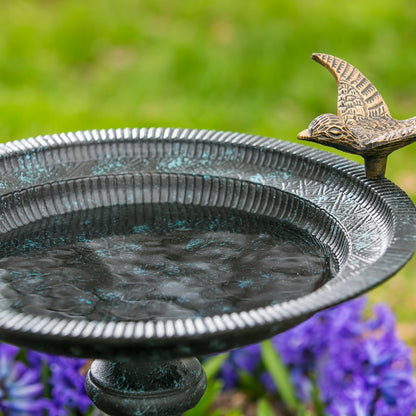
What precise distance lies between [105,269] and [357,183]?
0.77 metres

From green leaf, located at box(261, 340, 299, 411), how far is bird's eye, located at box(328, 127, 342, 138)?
3.75ft

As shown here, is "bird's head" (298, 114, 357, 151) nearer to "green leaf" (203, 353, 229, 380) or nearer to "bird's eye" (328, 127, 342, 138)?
"bird's eye" (328, 127, 342, 138)

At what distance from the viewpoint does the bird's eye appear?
6.18 feet

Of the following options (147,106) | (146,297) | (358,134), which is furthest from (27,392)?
(147,106)

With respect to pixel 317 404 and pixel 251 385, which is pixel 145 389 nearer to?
pixel 317 404

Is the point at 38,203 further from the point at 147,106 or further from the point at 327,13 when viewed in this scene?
the point at 327,13

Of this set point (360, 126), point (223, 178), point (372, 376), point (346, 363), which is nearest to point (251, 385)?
point (346, 363)

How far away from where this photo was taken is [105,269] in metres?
1.81

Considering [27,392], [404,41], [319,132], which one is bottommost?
[27,392]

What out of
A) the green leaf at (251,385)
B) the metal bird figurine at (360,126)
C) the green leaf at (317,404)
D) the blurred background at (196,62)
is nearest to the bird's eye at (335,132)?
the metal bird figurine at (360,126)

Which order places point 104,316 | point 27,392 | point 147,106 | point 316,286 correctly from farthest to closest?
point 147,106 < point 27,392 < point 316,286 < point 104,316

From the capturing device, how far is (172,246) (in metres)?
1.94

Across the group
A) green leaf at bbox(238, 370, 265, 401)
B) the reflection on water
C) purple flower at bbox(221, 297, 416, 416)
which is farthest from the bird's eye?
green leaf at bbox(238, 370, 265, 401)

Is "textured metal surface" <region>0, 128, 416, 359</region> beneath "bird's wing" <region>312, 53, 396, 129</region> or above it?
beneath
